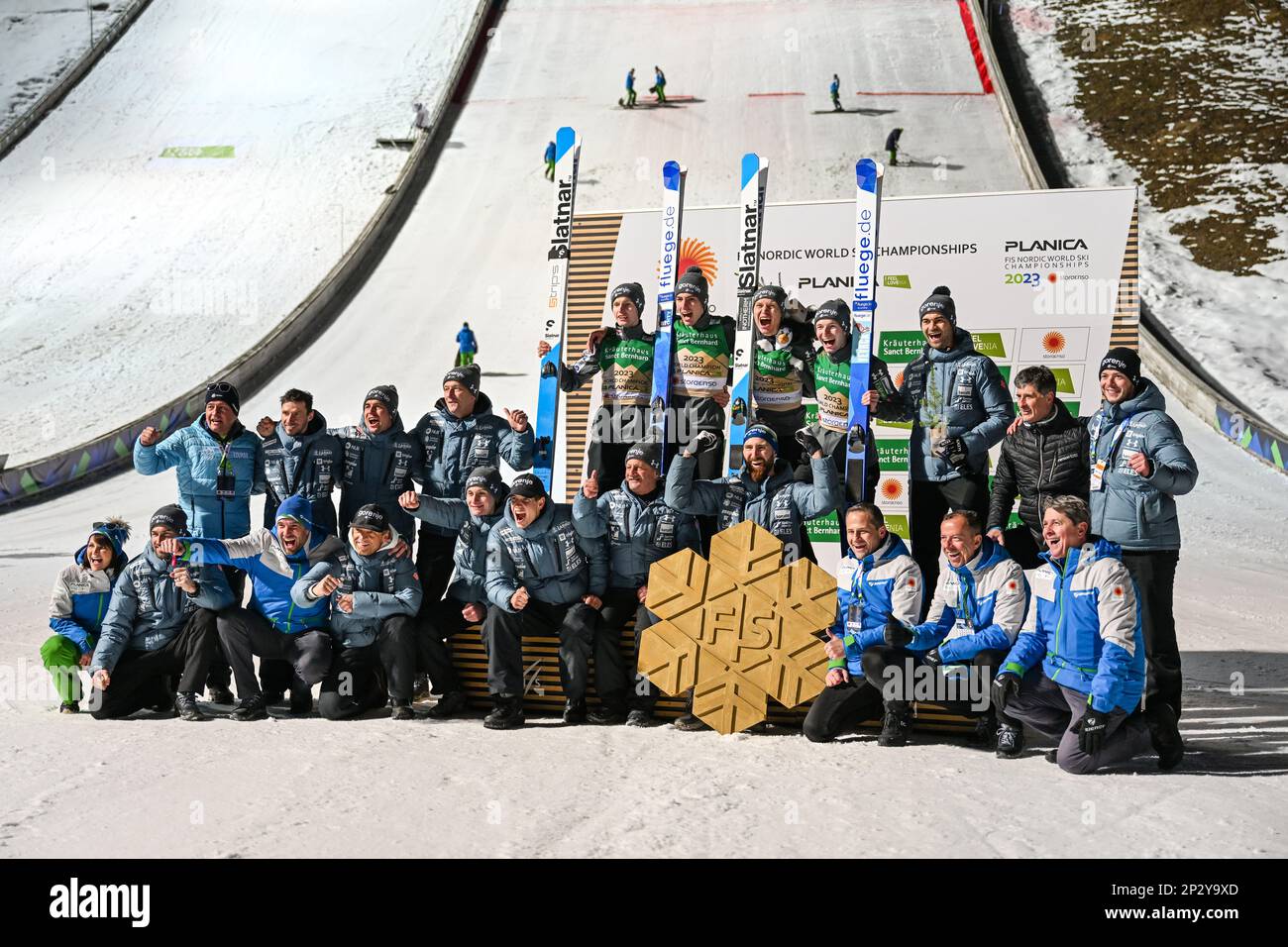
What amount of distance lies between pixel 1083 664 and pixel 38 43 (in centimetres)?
3400

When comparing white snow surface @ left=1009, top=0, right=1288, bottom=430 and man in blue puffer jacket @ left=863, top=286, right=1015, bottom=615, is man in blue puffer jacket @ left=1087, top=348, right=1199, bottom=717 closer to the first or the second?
man in blue puffer jacket @ left=863, top=286, right=1015, bottom=615

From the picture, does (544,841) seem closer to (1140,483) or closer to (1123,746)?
(1123,746)

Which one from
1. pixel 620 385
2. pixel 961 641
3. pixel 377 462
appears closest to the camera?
pixel 961 641

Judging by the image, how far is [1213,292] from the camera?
17.6 meters

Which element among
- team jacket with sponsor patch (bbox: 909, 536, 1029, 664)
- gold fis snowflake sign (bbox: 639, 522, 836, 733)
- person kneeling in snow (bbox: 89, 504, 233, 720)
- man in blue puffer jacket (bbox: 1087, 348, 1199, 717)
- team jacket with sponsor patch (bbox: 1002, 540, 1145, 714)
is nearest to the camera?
team jacket with sponsor patch (bbox: 1002, 540, 1145, 714)

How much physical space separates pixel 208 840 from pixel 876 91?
24823 mm

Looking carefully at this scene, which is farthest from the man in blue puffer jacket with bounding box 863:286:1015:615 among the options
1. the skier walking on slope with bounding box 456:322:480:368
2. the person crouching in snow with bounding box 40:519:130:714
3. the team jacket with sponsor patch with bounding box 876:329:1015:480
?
the skier walking on slope with bounding box 456:322:480:368

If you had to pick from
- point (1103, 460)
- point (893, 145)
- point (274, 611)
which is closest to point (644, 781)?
point (274, 611)

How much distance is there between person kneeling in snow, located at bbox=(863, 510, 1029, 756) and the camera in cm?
524

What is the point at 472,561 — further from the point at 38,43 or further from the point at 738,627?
the point at 38,43

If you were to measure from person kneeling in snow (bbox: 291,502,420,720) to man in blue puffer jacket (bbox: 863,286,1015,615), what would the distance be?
2641 millimetres

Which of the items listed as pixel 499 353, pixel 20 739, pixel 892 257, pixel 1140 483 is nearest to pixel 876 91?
pixel 499 353

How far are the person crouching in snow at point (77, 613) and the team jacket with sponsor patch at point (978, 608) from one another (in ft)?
13.7

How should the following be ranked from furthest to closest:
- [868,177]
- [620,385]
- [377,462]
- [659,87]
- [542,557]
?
[659,87], [620,385], [868,177], [377,462], [542,557]
